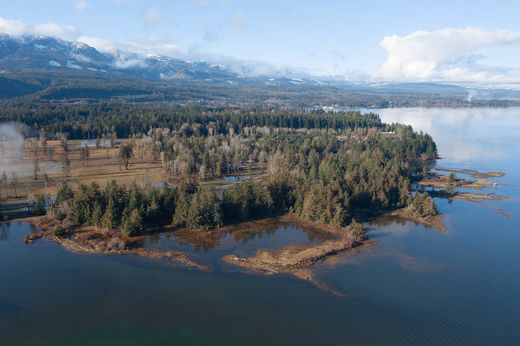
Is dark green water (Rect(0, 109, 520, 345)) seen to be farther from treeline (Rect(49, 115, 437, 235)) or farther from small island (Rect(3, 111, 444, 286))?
treeline (Rect(49, 115, 437, 235))

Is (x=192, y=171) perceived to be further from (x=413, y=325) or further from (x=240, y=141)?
(x=413, y=325)

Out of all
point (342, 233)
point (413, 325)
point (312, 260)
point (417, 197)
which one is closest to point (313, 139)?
point (417, 197)

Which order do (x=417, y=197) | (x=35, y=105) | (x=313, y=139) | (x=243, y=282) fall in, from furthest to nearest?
(x=35, y=105) → (x=313, y=139) → (x=417, y=197) → (x=243, y=282)

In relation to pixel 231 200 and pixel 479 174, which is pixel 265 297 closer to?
pixel 231 200

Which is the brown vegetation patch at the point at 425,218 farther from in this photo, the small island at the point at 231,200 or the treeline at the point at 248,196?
the treeline at the point at 248,196

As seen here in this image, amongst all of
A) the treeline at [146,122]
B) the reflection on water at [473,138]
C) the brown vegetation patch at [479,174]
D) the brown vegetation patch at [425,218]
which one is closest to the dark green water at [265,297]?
the brown vegetation patch at [425,218]

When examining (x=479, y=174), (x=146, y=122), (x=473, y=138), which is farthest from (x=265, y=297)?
(x=473, y=138)

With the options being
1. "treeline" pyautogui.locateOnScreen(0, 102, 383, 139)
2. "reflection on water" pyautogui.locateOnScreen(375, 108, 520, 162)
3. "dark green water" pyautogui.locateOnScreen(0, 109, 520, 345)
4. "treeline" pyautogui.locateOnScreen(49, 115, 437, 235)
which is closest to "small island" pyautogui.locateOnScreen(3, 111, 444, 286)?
"treeline" pyautogui.locateOnScreen(49, 115, 437, 235)

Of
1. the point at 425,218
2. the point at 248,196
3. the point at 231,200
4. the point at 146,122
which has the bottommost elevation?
the point at 425,218
